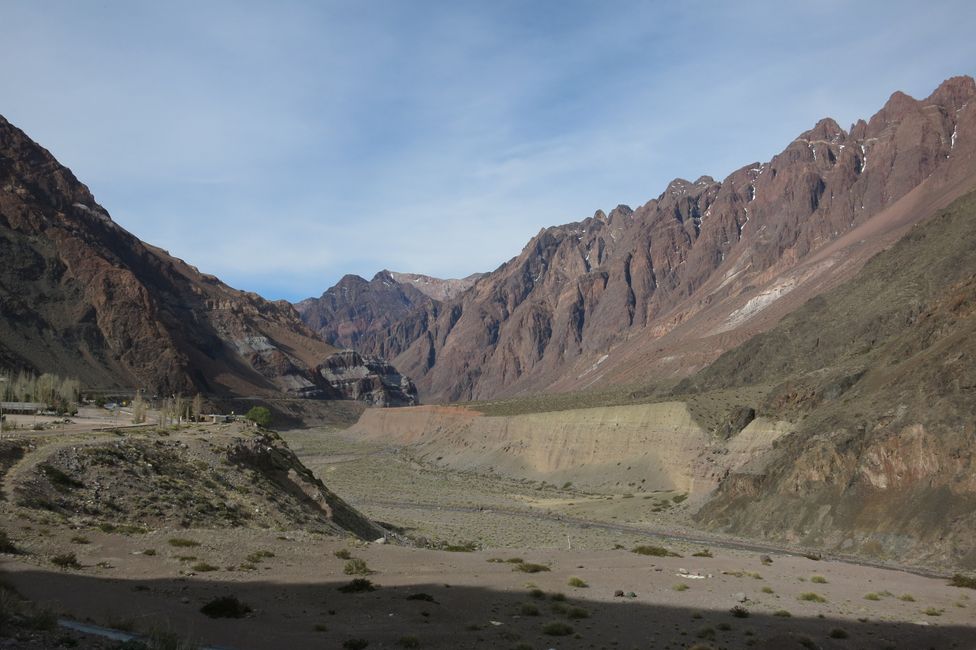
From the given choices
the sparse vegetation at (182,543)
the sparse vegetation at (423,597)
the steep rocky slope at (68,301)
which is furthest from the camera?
the steep rocky slope at (68,301)

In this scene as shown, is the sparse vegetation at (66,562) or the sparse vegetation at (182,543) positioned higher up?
the sparse vegetation at (66,562)

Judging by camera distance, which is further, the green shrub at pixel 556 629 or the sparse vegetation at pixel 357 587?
the sparse vegetation at pixel 357 587

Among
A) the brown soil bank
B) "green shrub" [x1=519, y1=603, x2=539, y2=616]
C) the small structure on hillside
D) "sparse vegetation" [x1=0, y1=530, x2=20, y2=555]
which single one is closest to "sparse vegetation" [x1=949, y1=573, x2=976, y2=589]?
"green shrub" [x1=519, y1=603, x2=539, y2=616]

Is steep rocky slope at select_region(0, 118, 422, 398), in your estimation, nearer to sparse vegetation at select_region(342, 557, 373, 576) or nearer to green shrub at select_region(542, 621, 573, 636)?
sparse vegetation at select_region(342, 557, 373, 576)

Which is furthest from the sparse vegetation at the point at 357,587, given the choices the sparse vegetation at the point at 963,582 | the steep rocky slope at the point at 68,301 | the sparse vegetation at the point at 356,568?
the steep rocky slope at the point at 68,301

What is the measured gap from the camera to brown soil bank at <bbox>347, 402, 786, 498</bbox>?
7219 centimetres

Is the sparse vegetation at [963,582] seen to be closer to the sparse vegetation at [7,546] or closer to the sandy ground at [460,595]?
the sandy ground at [460,595]

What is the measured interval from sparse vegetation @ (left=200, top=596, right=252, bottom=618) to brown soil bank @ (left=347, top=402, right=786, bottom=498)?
168ft

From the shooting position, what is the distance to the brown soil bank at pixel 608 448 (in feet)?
237

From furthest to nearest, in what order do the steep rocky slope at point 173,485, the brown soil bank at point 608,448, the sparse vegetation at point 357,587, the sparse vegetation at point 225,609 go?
the brown soil bank at point 608,448, the steep rocky slope at point 173,485, the sparse vegetation at point 357,587, the sparse vegetation at point 225,609

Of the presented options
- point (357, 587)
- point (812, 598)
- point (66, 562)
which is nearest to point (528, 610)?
point (357, 587)

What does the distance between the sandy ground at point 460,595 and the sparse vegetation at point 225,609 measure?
25cm

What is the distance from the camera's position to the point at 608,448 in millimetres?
91188

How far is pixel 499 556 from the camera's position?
36.8 metres
